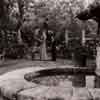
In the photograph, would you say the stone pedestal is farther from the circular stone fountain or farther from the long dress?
the long dress

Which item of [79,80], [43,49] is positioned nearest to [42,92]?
[79,80]

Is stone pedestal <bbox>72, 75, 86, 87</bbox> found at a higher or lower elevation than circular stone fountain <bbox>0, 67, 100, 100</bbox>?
lower

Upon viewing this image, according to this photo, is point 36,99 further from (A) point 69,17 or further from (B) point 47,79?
(A) point 69,17

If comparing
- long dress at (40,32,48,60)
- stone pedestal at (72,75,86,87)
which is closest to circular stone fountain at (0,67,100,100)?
stone pedestal at (72,75,86,87)

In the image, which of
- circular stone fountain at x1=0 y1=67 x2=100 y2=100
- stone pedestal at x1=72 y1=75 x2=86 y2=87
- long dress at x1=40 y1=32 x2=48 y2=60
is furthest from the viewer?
long dress at x1=40 y1=32 x2=48 y2=60

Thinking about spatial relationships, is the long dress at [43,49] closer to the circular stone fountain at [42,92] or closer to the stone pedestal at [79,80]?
the stone pedestal at [79,80]

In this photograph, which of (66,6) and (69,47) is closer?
(66,6)

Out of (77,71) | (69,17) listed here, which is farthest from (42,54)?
(77,71)

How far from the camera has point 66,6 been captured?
13359 millimetres

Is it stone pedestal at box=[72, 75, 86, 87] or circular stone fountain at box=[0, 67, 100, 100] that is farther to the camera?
stone pedestal at box=[72, 75, 86, 87]

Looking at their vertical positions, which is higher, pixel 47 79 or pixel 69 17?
pixel 69 17

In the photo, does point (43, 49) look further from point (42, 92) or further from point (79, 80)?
point (42, 92)

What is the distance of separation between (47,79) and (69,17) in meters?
Answer: 10.5

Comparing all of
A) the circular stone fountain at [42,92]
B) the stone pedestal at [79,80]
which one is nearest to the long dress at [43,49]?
the stone pedestal at [79,80]
